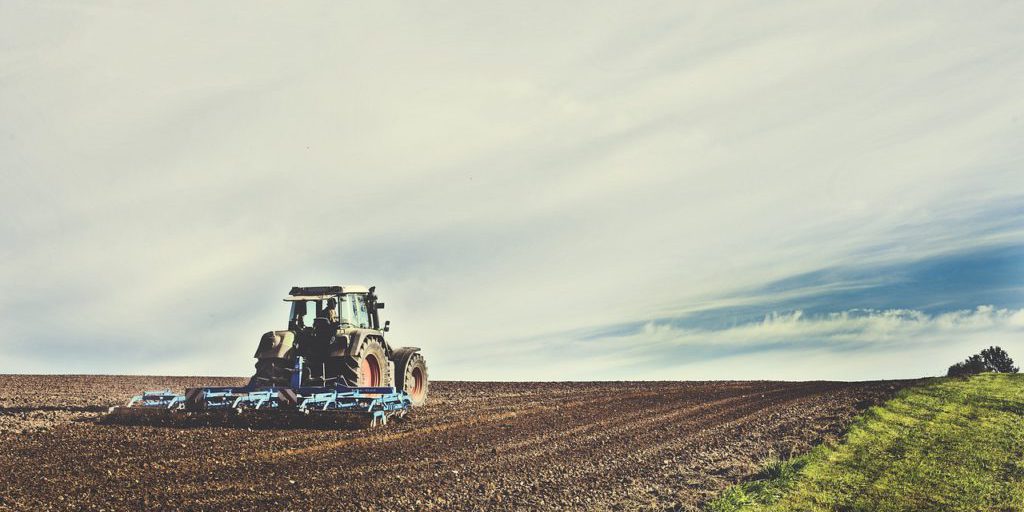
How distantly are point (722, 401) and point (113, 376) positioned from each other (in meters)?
25.6

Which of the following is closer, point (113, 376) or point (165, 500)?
point (165, 500)

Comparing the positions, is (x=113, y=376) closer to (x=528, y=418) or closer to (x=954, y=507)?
(x=528, y=418)

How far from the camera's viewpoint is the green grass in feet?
33.0

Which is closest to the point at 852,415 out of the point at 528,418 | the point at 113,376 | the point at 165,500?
the point at 528,418

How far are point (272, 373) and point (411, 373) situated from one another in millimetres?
3582

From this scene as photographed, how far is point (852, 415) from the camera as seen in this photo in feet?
60.9

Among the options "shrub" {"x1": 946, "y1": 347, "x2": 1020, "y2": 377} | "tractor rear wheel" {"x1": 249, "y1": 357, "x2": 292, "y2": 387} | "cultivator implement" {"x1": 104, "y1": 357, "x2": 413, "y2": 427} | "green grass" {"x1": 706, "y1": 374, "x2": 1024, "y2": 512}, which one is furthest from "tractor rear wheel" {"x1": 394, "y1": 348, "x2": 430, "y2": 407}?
"shrub" {"x1": 946, "y1": 347, "x2": 1020, "y2": 377}

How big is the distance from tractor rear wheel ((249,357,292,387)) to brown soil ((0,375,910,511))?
2637 mm

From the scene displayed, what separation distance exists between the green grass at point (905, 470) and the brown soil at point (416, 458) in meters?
0.65

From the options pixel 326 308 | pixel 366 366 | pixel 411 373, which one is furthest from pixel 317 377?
pixel 411 373

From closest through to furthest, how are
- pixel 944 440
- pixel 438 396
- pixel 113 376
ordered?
pixel 944 440, pixel 438 396, pixel 113 376

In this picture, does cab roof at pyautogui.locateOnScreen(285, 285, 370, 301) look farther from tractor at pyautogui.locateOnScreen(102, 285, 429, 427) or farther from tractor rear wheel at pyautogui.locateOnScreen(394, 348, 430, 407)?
tractor rear wheel at pyautogui.locateOnScreen(394, 348, 430, 407)

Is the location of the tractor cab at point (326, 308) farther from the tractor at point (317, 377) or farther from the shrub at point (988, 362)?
the shrub at point (988, 362)

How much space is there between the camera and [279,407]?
52.7 feet
